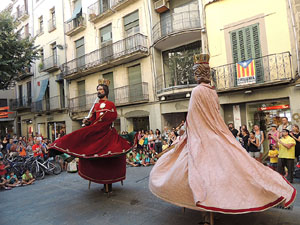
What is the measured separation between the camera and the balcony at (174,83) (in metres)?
12.1

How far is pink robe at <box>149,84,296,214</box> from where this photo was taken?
2.46 m

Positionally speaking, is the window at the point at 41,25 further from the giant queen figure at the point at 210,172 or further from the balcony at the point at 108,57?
the giant queen figure at the point at 210,172

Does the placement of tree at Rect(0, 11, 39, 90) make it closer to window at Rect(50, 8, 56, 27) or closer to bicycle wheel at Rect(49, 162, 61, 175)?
window at Rect(50, 8, 56, 27)

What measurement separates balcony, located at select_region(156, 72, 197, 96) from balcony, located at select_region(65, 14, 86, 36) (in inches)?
329

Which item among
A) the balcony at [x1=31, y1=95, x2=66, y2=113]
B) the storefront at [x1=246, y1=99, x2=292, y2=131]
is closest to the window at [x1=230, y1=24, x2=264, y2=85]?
the storefront at [x1=246, y1=99, x2=292, y2=131]

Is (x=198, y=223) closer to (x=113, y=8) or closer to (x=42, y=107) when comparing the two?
(x=113, y=8)

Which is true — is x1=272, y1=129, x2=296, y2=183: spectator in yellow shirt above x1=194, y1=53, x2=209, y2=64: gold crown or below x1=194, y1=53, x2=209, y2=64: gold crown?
below

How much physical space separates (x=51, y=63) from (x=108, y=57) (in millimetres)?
8091

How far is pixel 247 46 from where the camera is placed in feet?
34.2

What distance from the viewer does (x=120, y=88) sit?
50.0 ft

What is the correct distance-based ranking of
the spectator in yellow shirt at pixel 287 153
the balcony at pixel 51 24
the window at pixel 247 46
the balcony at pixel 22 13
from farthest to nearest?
the balcony at pixel 22 13 < the balcony at pixel 51 24 < the window at pixel 247 46 < the spectator in yellow shirt at pixel 287 153

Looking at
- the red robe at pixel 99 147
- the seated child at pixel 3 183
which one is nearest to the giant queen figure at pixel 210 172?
the red robe at pixel 99 147

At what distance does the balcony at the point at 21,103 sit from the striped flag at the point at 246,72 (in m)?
20.5

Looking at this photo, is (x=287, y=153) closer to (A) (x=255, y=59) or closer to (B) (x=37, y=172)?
(A) (x=255, y=59)
